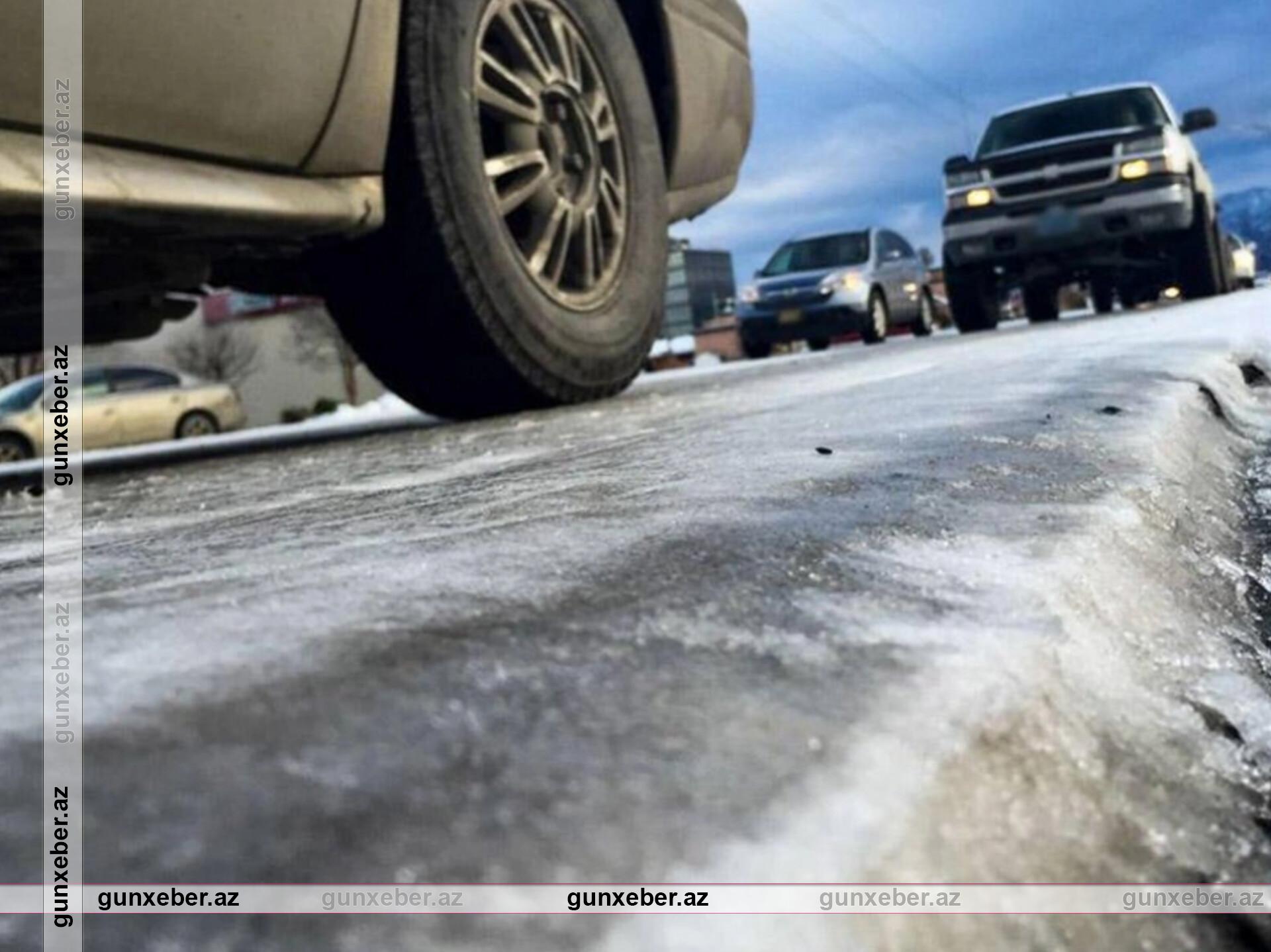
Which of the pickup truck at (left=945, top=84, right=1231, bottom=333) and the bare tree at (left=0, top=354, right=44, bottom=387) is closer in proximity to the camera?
the pickup truck at (left=945, top=84, right=1231, bottom=333)

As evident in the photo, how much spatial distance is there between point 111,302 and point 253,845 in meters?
2.58

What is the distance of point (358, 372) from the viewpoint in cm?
3634

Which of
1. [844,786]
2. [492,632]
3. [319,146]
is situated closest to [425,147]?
[319,146]

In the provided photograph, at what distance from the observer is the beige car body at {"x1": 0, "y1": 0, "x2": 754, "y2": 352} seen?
1715mm

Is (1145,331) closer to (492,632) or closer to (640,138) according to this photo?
(640,138)

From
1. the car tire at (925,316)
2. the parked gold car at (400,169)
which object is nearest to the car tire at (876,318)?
the car tire at (925,316)

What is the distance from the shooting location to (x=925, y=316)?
14117 millimetres

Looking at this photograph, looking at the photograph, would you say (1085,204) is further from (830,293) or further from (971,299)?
(830,293)

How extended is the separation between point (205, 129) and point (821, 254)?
11.4m

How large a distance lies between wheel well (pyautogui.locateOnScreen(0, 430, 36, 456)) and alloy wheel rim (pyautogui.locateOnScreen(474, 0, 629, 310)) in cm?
1163

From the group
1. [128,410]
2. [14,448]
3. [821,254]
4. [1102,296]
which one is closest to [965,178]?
[1102,296]

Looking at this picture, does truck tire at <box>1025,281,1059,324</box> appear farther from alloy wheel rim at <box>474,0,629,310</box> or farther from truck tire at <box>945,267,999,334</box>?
alloy wheel rim at <box>474,0,629,310</box>

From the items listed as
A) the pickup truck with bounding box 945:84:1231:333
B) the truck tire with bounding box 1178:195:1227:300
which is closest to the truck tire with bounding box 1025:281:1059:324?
the pickup truck with bounding box 945:84:1231:333

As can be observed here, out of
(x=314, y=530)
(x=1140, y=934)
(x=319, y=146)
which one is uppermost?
(x=319, y=146)
